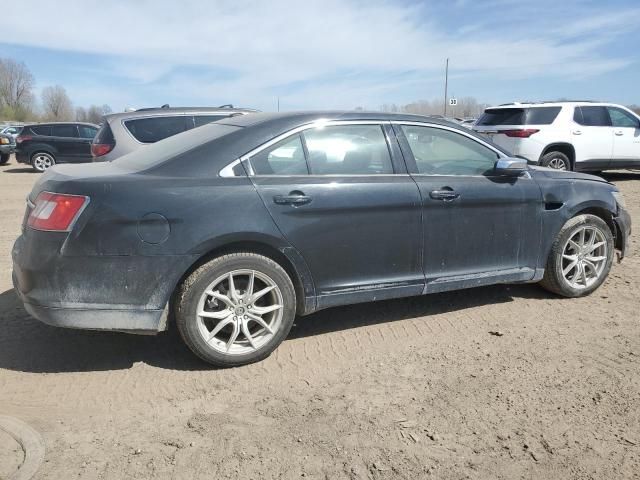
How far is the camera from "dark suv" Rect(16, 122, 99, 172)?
17.6 meters

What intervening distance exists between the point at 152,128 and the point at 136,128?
9.4 inches

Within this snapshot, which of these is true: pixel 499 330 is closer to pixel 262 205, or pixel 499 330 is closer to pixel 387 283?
pixel 387 283

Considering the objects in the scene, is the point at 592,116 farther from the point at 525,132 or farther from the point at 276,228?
the point at 276,228

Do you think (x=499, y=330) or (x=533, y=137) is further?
(x=533, y=137)

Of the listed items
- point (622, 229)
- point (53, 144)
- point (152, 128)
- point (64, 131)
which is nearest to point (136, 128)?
point (152, 128)

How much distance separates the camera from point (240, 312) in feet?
11.4

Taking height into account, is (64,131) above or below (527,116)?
below

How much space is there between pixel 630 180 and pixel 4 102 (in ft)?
271

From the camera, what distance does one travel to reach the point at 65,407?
120 inches

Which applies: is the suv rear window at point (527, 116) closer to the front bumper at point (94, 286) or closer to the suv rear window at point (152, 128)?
the suv rear window at point (152, 128)

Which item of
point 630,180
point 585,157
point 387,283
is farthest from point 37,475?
point 630,180

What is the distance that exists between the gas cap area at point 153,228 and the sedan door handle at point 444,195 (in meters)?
1.87

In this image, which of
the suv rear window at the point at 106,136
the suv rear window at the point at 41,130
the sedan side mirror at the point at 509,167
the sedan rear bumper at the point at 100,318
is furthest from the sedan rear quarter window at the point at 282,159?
the suv rear window at the point at 41,130

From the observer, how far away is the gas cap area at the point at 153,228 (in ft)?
10.4
